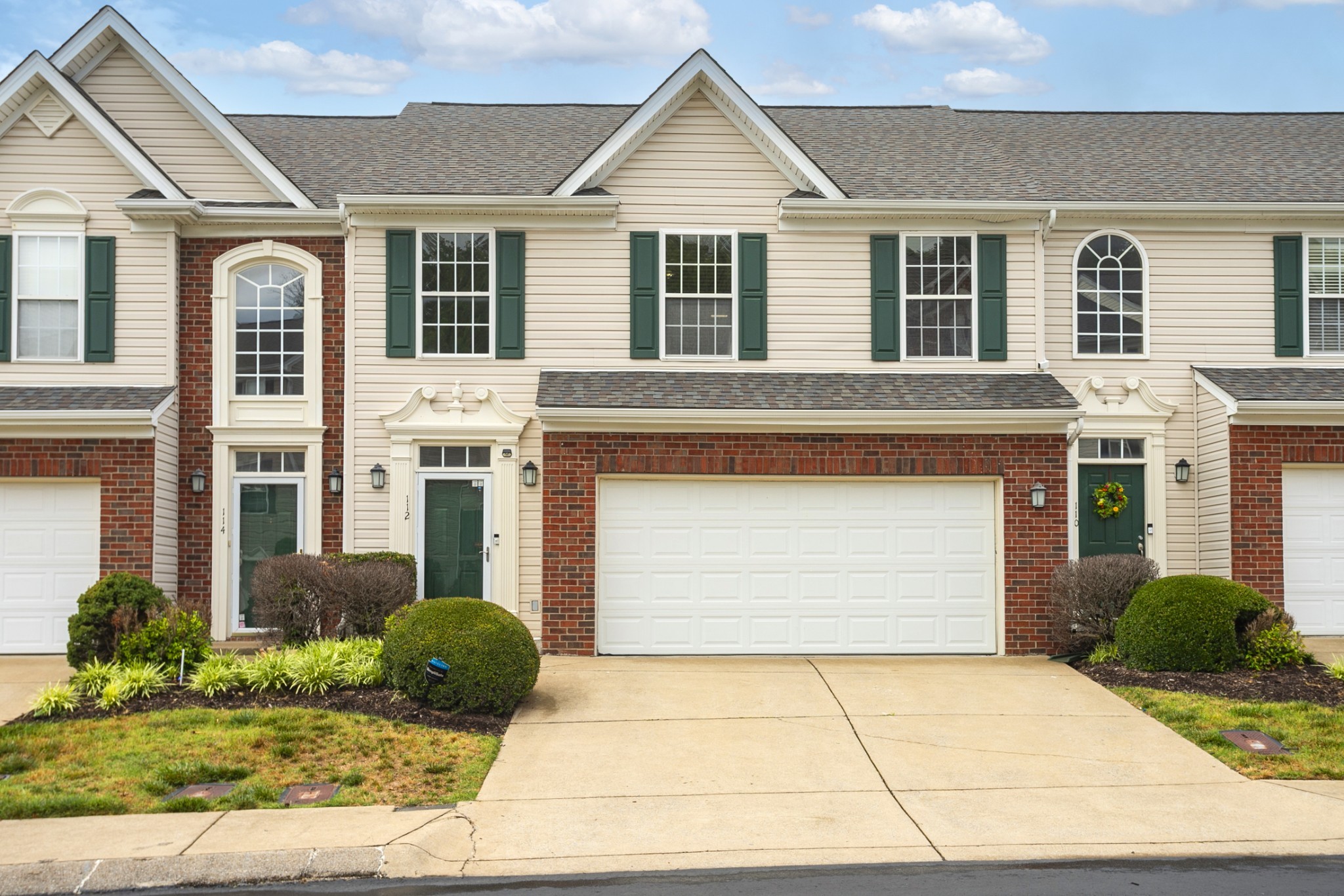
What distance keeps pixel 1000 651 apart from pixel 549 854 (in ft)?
26.5

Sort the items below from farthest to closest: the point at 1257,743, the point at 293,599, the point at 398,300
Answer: the point at 398,300
the point at 293,599
the point at 1257,743

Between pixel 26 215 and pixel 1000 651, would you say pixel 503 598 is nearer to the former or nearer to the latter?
pixel 1000 651

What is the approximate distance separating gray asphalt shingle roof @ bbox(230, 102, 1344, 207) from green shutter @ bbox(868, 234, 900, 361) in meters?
0.66

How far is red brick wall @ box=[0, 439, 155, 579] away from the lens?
543 inches

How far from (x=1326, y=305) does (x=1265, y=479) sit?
9.57ft

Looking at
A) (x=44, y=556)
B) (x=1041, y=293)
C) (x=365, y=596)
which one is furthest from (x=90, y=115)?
(x=1041, y=293)

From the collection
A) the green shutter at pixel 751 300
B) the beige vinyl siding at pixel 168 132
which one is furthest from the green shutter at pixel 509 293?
the beige vinyl siding at pixel 168 132

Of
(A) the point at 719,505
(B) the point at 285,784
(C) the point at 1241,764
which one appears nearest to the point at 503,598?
(A) the point at 719,505

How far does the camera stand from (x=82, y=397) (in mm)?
14031

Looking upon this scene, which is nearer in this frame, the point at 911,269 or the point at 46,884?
the point at 46,884

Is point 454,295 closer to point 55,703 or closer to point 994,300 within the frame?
point 55,703

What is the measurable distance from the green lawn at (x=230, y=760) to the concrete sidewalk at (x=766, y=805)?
251 millimetres

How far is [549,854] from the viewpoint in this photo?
734cm

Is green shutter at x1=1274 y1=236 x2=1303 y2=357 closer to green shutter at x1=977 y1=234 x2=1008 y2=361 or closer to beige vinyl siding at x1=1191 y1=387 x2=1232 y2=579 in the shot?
beige vinyl siding at x1=1191 y1=387 x2=1232 y2=579
